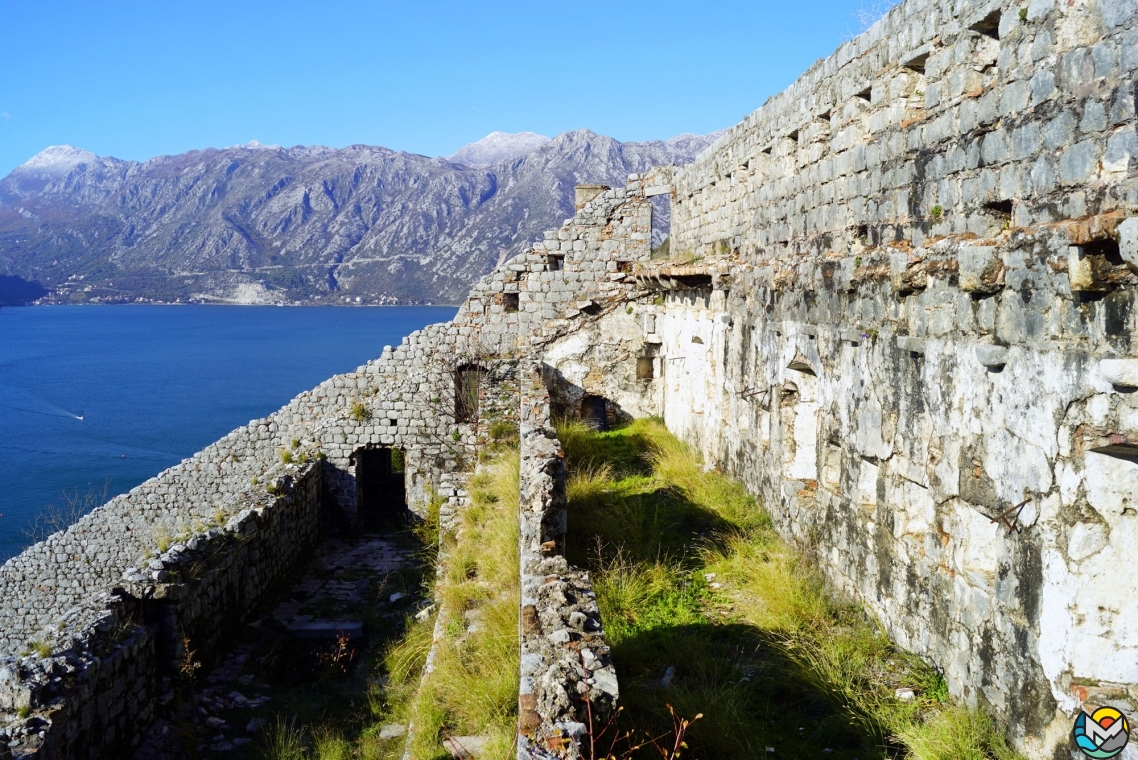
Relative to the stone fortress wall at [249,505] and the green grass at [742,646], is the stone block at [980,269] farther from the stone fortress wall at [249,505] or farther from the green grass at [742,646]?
the stone fortress wall at [249,505]

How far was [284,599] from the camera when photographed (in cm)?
1169

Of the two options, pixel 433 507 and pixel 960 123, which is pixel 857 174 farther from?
pixel 433 507

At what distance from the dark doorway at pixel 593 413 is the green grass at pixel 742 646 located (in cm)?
694

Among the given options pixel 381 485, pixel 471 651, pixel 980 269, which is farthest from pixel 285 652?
pixel 381 485

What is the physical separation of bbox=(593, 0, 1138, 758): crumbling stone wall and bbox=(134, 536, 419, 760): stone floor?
5.44 meters

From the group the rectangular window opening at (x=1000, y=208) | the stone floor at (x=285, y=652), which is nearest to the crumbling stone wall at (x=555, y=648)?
the rectangular window opening at (x=1000, y=208)

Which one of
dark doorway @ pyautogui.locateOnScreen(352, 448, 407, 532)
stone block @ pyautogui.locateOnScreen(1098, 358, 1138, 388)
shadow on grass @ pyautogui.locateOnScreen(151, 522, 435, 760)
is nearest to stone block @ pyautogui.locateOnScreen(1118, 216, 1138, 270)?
stone block @ pyautogui.locateOnScreen(1098, 358, 1138, 388)

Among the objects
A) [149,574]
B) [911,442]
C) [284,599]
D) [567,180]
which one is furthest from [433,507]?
[567,180]

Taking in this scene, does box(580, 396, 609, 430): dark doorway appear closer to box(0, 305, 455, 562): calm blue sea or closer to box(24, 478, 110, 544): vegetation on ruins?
box(24, 478, 110, 544): vegetation on ruins

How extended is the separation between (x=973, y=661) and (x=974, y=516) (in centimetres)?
78

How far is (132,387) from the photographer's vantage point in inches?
2746

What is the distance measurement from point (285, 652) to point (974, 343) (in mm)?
8594

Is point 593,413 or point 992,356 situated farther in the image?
point 593,413

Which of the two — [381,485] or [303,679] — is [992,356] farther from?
[381,485]
